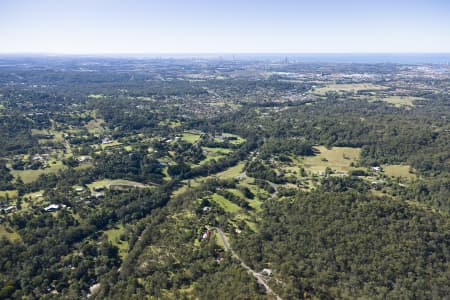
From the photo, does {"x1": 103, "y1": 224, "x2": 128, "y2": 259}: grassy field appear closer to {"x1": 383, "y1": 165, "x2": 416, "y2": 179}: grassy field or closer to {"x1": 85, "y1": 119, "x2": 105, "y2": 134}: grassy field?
{"x1": 383, "y1": 165, "x2": 416, "y2": 179}: grassy field

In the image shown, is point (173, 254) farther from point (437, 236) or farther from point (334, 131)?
point (334, 131)

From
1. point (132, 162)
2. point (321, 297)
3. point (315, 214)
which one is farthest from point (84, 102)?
point (321, 297)

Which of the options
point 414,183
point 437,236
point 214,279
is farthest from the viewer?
point 414,183

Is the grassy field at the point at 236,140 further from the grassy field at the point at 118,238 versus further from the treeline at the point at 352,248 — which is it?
the grassy field at the point at 118,238

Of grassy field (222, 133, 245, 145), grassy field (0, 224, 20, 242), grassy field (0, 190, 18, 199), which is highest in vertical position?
grassy field (222, 133, 245, 145)

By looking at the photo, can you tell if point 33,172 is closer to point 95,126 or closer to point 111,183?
point 111,183

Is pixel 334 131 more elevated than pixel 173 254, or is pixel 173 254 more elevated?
pixel 334 131

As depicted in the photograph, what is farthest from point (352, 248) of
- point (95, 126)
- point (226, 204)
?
point (95, 126)

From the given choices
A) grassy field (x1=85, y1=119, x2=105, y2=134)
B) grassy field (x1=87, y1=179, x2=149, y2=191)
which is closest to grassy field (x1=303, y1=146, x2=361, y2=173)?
grassy field (x1=87, y1=179, x2=149, y2=191)
